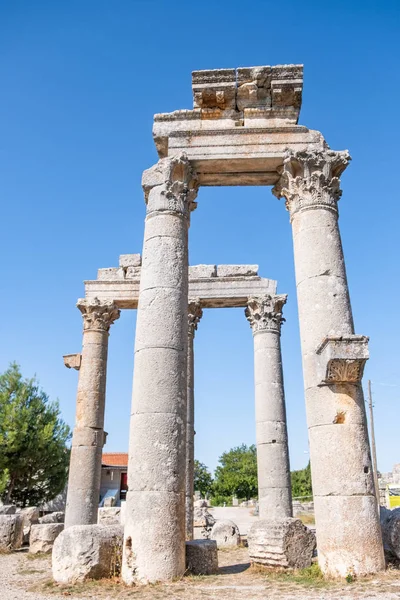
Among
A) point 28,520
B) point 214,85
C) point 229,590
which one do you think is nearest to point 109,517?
point 28,520

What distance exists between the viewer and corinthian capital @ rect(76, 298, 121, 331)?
18.3 meters

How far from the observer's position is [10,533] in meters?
16.3

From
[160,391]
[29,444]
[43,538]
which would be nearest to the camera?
[160,391]

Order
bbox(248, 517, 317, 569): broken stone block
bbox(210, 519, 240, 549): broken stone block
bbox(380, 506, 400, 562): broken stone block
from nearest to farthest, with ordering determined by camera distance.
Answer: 1. bbox(380, 506, 400, 562): broken stone block
2. bbox(248, 517, 317, 569): broken stone block
3. bbox(210, 519, 240, 549): broken stone block

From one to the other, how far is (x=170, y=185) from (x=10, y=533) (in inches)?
507

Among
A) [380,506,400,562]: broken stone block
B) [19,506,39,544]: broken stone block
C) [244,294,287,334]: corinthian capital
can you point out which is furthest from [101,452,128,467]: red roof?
[380,506,400,562]: broken stone block

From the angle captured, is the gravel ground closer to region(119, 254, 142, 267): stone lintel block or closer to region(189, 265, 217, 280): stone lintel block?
region(189, 265, 217, 280): stone lintel block

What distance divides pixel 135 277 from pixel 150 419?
11.0 meters

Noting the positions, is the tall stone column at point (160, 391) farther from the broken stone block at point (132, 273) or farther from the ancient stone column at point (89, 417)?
the broken stone block at point (132, 273)

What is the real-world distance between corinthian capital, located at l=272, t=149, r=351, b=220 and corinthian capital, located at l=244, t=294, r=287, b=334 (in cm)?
776

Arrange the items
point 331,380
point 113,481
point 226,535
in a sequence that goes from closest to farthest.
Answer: point 331,380, point 226,535, point 113,481

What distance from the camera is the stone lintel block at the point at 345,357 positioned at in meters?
8.55

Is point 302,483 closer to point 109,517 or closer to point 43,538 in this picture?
point 109,517

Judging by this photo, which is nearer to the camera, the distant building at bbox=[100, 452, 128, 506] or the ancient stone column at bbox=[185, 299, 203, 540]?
the ancient stone column at bbox=[185, 299, 203, 540]
